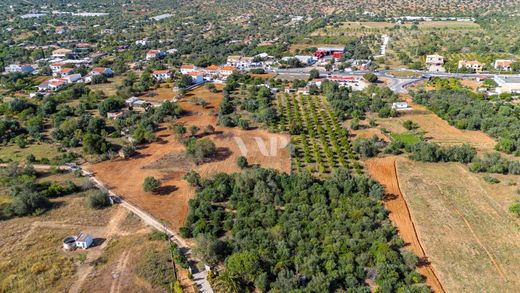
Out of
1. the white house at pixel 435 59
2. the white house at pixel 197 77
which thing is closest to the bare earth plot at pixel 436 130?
the white house at pixel 435 59

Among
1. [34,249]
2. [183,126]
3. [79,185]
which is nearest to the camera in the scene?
[34,249]

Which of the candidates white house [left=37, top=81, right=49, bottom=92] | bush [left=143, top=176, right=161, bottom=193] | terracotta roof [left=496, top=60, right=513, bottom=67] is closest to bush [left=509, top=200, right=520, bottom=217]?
bush [left=143, top=176, right=161, bottom=193]

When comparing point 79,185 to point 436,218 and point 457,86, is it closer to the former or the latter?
point 436,218

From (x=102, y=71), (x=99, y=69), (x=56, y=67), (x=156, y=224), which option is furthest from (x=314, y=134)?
(x=56, y=67)

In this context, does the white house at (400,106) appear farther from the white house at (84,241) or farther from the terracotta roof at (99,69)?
the terracotta roof at (99,69)

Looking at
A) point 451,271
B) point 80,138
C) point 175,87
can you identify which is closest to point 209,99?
point 175,87

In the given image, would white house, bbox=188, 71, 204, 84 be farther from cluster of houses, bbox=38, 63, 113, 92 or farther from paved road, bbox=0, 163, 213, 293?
paved road, bbox=0, 163, 213, 293

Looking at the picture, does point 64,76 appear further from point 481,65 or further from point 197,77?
point 481,65
